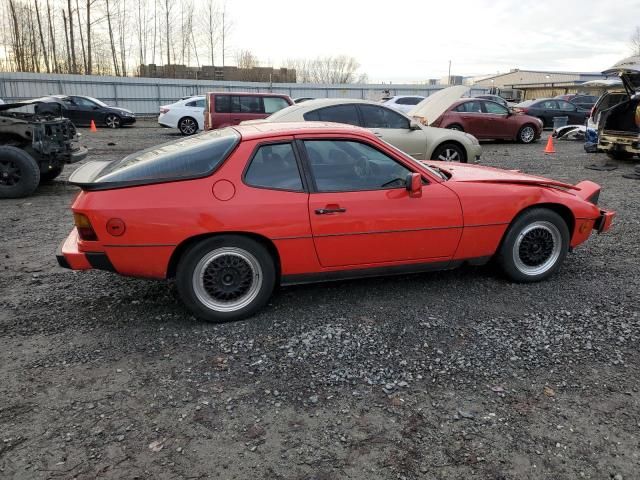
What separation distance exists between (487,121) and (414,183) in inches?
511

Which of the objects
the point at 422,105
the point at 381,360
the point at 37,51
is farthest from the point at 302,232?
the point at 37,51

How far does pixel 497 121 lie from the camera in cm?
1573

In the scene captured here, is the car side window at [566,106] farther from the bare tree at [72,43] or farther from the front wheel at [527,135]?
the bare tree at [72,43]

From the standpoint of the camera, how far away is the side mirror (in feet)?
12.4

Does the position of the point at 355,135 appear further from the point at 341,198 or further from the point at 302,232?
the point at 302,232

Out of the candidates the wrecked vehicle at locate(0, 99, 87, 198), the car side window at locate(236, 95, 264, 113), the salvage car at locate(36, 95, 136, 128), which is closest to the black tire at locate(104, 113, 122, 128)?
the salvage car at locate(36, 95, 136, 128)

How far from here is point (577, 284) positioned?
4.39 m

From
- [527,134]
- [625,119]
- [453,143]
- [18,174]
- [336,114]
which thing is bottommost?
[18,174]

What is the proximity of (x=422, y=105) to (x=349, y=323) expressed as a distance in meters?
9.04

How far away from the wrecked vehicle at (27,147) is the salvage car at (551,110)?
18.0m

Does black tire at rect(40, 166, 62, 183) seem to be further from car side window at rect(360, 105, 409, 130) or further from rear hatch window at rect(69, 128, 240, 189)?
rear hatch window at rect(69, 128, 240, 189)

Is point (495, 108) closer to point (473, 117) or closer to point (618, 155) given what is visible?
point (473, 117)

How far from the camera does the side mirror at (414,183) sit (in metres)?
3.79

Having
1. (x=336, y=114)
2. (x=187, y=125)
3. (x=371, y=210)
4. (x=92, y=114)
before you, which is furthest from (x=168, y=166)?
(x=92, y=114)
